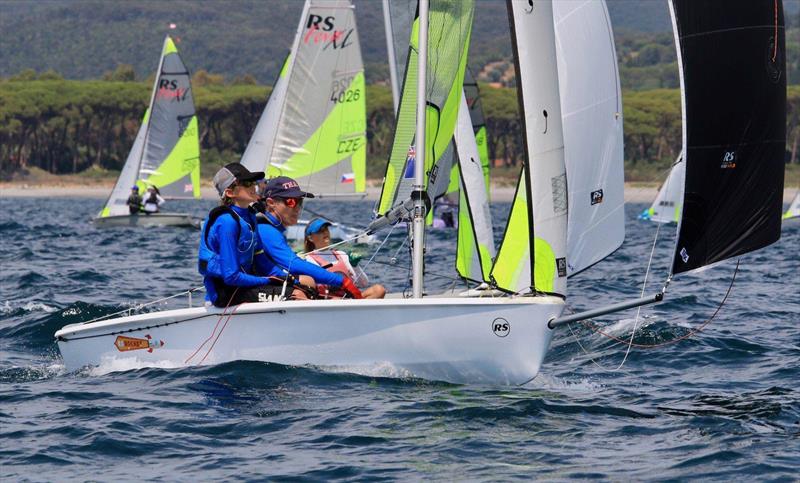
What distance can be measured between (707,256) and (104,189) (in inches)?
2562

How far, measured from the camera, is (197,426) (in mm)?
7297

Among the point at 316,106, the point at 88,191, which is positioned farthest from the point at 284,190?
the point at 88,191

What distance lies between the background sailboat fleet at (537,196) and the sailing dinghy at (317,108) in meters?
12.0

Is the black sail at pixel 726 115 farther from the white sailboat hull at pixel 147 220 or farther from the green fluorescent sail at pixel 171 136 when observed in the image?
the green fluorescent sail at pixel 171 136

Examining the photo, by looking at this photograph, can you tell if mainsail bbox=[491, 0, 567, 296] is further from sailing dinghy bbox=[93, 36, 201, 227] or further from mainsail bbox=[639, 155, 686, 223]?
mainsail bbox=[639, 155, 686, 223]

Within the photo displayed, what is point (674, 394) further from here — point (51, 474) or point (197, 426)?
point (51, 474)

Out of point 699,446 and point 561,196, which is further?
point 561,196

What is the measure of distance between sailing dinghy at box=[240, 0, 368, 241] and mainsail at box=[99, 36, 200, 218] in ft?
37.4

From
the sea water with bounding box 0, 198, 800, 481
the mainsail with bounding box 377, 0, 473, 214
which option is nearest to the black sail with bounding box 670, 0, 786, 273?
the sea water with bounding box 0, 198, 800, 481

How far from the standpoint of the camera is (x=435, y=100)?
8.70 metres

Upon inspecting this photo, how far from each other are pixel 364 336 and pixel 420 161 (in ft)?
4.03

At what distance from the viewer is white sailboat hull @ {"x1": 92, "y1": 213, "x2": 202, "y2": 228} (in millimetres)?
29953

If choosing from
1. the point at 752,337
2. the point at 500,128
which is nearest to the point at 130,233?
the point at 752,337

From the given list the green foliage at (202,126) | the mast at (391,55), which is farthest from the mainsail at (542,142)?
the green foliage at (202,126)
